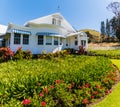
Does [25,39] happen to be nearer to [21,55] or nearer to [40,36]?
→ [40,36]

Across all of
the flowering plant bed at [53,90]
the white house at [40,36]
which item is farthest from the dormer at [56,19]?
the flowering plant bed at [53,90]

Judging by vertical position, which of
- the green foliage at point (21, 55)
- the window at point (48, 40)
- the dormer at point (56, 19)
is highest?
the dormer at point (56, 19)

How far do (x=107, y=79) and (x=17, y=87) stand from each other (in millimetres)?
6117

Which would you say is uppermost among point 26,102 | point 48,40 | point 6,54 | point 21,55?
point 48,40

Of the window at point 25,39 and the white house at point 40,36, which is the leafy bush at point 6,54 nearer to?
the white house at point 40,36

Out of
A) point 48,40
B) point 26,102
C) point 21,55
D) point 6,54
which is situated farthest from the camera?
point 48,40

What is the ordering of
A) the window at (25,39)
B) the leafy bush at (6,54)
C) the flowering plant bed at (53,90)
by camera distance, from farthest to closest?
the window at (25,39), the leafy bush at (6,54), the flowering plant bed at (53,90)

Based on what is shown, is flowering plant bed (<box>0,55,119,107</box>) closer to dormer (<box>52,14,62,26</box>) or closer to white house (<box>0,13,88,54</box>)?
white house (<box>0,13,88,54</box>)

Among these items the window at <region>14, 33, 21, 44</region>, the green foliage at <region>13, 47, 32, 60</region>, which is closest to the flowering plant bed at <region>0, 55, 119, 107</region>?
the green foliage at <region>13, 47, 32, 60</region>

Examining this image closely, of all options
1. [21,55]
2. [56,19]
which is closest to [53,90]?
[21,55]

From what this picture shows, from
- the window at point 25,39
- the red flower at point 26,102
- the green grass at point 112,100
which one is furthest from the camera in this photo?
the window at point 25,39

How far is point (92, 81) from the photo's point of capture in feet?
33.3

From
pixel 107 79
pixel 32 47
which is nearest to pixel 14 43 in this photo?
pixel 32 47

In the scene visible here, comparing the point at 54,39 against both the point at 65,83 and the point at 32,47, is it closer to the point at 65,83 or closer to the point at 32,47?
the point at 32,47
